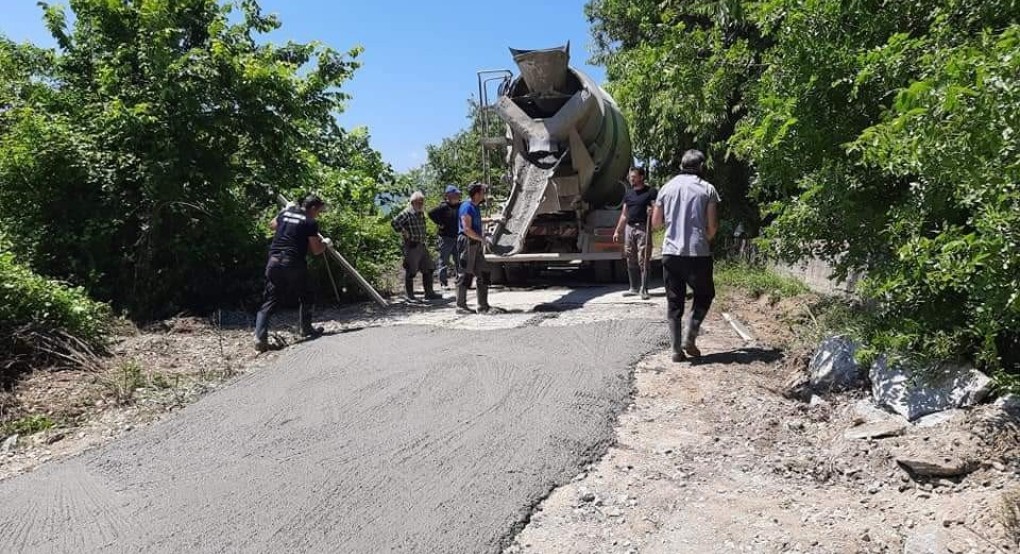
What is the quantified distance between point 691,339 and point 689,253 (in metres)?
0.65

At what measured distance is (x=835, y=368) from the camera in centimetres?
459

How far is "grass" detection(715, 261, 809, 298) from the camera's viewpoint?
315 inches

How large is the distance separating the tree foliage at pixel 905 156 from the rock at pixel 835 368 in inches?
15.7

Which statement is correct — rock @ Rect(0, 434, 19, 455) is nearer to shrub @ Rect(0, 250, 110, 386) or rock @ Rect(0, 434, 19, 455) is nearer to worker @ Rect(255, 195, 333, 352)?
shrub @ Rect(0, 250, 110, 386)

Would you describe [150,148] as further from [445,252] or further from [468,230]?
[445,252]

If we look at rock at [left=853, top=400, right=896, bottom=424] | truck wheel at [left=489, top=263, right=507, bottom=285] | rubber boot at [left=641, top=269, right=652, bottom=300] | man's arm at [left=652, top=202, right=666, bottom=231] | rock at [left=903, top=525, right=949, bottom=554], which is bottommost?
rock at [left=903, top=525, right=949, bottom=554]

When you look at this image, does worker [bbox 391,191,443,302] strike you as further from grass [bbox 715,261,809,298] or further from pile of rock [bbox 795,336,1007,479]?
pile of rock [bbox 795,336,1007,479]

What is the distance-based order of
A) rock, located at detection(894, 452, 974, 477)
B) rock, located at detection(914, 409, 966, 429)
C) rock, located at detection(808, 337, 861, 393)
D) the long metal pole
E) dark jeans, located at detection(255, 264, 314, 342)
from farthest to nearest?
the long metal pole < dark jeans, located at detection(255, 264, 314, 342) < rock, located at detection(808, 337, 861, 393) < rock, located at detection(914, 409, 966, 429) < rock, located at detection(894, 452, 974, 477)

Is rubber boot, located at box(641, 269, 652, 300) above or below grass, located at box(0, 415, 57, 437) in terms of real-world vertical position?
above

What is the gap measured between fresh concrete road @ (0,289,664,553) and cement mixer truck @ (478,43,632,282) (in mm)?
4095

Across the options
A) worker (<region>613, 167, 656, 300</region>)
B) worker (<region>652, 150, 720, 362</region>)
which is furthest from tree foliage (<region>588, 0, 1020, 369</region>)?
worker (<region>613, 167, 656, 300</region>)

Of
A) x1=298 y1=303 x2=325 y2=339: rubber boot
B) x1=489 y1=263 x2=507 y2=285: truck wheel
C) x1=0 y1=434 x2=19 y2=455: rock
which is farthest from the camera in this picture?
x1=489 y1=263 x2=507 y2=285: truck wheel

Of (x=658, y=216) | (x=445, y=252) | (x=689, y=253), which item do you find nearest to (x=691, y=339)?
(x=689, y=253)

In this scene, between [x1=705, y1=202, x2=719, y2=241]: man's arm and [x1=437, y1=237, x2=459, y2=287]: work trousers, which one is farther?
[x1=437, y1=237, x2=459, y2=287]: work trousers
